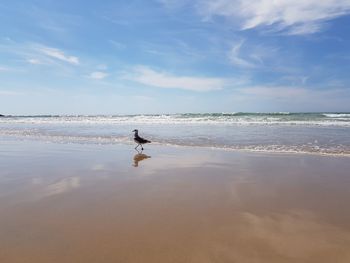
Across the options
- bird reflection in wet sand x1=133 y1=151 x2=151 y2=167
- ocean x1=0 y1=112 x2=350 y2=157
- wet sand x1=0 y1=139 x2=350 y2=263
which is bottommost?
wet sand x1=0 y1=139 x2=350 y2=263

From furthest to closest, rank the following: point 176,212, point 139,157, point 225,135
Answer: point 225,135 < point 139,157 < point 176,212

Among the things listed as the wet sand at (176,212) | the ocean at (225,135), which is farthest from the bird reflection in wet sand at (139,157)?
the ocean at (225,135)

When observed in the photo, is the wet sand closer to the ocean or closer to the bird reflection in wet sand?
A: the bird reflection in wet sand

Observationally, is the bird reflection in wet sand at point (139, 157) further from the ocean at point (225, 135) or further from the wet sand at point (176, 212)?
the ocean at point (225, 135)

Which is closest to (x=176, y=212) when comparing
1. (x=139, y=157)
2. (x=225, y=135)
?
(x=139, y=157)

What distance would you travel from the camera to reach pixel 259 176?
6547 mm

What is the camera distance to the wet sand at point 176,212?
10.7 ft

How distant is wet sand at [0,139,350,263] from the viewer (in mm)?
3250

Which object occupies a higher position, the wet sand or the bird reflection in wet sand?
the bird reflection in wet sand

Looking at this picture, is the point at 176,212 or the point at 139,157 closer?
the point at 176,212

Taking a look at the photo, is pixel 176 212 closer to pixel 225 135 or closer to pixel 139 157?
pixel 139 157

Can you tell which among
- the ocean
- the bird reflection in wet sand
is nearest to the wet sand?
the bird reflection in wet sand

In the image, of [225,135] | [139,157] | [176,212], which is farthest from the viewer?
[225,135]

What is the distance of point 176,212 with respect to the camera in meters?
4.38
